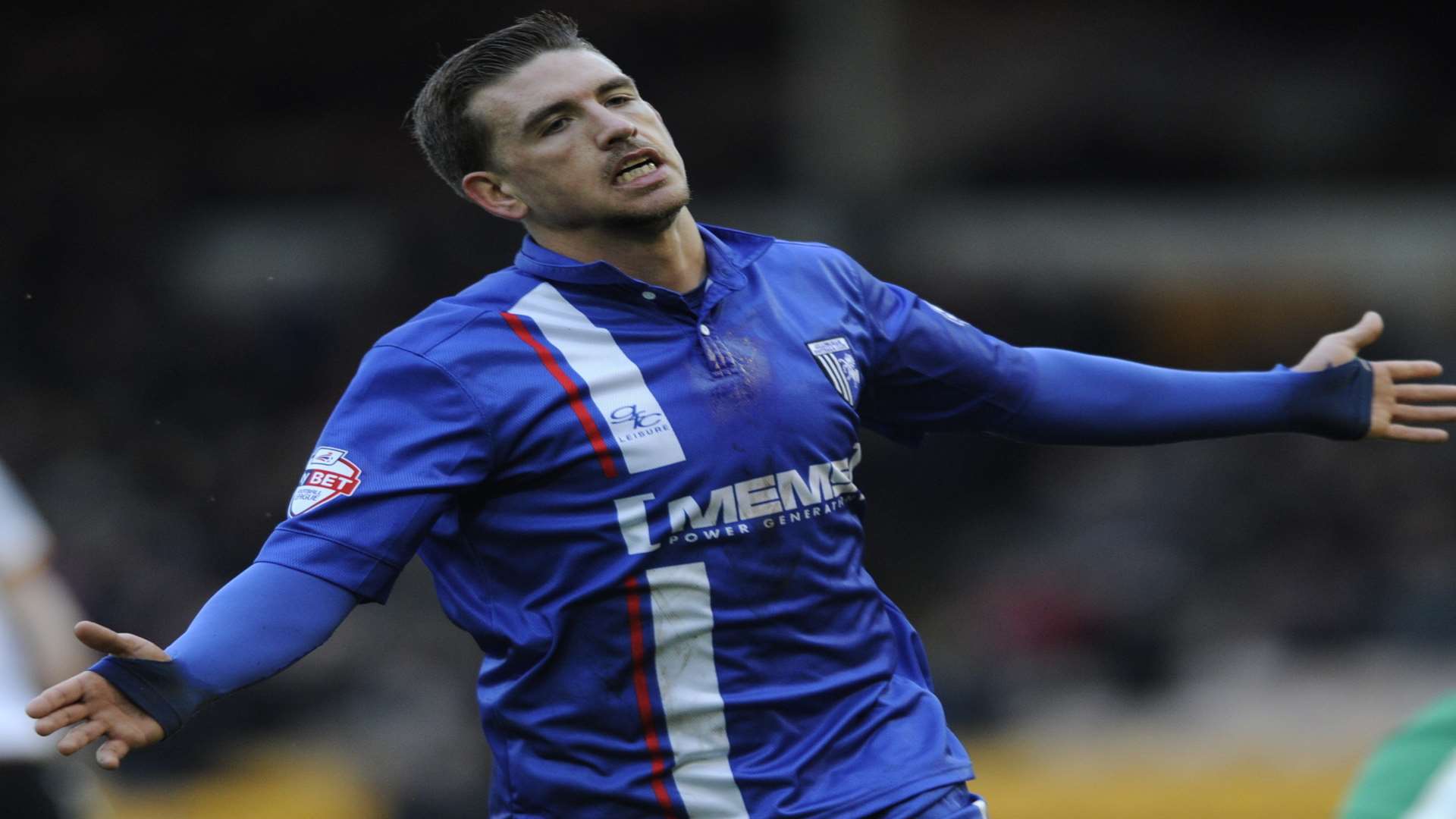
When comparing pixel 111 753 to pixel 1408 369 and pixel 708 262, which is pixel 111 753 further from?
pixel 1408 369

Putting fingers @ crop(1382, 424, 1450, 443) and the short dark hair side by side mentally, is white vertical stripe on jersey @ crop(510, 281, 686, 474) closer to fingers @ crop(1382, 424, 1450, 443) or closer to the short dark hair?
the short dark hair

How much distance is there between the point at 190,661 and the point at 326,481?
0.38 metres

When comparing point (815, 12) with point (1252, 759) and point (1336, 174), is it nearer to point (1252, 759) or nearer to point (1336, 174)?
point (1336, 174)

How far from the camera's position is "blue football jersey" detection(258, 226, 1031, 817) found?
3.22m

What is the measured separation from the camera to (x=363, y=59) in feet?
48.9

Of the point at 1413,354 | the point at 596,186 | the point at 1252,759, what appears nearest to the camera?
the point at 596,186

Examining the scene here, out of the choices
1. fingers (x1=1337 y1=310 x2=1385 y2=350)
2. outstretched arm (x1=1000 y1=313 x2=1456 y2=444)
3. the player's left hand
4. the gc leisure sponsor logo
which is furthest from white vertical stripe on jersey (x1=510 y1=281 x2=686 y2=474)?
fingers (x1=1337 y1=310 x2=1385 y2=350)

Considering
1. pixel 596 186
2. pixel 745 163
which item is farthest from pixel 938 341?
pixel 745 163

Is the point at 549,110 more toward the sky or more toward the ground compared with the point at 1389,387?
more toward the sky

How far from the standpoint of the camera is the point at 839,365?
352 cm

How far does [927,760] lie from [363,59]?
12.4 meters

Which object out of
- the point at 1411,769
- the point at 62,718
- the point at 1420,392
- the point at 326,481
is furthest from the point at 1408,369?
the point at 62,718

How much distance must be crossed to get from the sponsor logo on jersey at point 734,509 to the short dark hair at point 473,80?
824 mm

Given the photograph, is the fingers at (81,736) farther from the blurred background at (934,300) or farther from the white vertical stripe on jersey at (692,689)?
the blurred background at (934,300)
